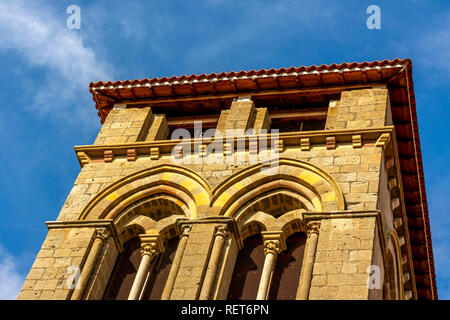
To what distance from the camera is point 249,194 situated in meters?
19.1

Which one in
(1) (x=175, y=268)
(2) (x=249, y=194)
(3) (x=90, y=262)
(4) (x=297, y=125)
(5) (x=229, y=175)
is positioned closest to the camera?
(1) (x=175, y=268)

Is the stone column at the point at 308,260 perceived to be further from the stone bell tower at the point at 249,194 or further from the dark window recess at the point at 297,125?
the dark window recess at the point at 297,125

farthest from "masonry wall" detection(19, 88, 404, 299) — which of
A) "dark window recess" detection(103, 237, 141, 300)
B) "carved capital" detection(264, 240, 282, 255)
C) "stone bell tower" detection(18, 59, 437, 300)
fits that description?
"carved capital" detection(264, 240, 282, 255)

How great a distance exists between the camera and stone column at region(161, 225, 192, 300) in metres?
17.1

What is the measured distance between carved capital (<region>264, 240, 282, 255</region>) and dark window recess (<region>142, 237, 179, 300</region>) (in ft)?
5.68

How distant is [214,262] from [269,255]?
1076 mm

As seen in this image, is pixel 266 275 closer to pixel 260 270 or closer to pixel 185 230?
pixel 260 270

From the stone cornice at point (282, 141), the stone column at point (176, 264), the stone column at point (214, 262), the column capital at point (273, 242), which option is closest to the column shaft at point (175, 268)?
the stone column at point (176, 264)

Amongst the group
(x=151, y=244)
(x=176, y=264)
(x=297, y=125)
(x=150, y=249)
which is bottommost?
(x=176, y=264)

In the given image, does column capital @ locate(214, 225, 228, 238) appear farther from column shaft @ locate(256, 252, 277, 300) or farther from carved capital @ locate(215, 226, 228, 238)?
column shaft @ locate(256, 252, 277, 300)

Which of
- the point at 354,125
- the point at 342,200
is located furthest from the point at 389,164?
the point at 342,200

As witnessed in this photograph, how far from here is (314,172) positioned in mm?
19203

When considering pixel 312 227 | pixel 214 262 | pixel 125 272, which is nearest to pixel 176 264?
pixel 214 262
